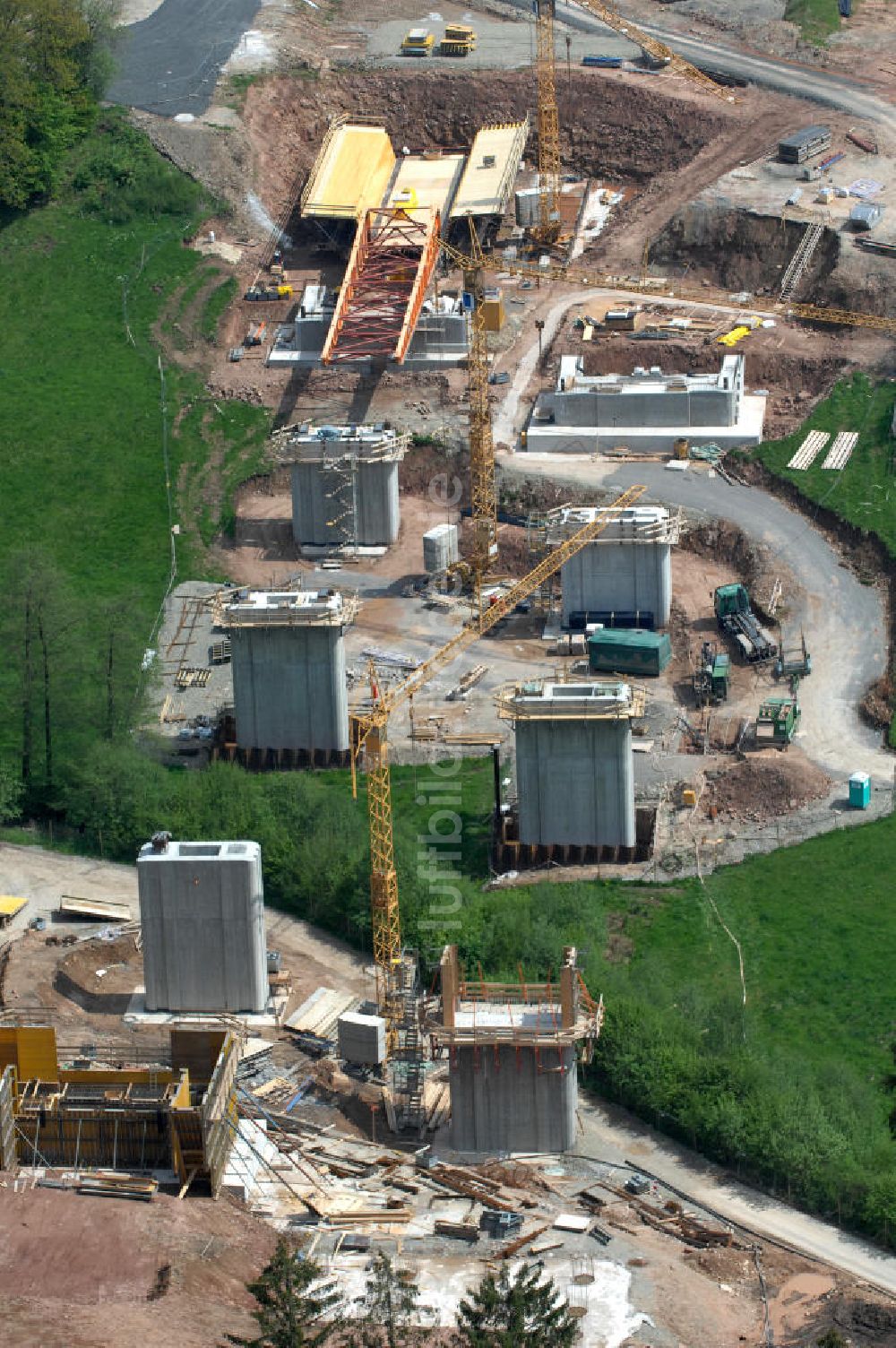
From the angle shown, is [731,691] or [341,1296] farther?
[731,691]

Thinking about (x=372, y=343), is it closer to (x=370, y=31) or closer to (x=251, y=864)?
(x=370, y=31)

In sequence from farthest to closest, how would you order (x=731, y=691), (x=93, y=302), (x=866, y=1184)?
(x=93, y=302), (x=731, y=691), (x=866, y=1184)

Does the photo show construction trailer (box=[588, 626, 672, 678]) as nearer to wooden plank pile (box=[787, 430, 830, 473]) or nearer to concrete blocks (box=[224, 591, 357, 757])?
concrete blocks (box=[224, 591, 357, 757])

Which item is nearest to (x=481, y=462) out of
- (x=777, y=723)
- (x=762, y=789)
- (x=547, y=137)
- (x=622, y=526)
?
(x=622, y=526)

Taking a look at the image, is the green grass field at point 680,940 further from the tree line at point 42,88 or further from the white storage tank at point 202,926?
the tree line at point 42,88

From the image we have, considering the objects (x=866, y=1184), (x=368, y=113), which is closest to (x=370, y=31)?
(x=368, y=113)

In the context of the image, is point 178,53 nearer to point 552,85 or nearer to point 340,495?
point 552,85

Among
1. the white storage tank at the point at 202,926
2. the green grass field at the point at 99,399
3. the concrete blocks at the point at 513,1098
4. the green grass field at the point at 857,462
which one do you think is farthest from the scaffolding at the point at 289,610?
the concrete blocks at the point at 513,1098
